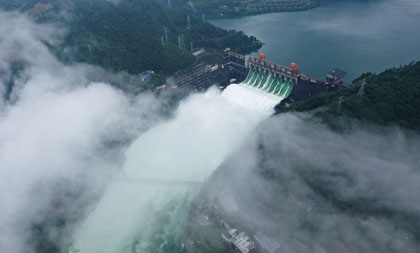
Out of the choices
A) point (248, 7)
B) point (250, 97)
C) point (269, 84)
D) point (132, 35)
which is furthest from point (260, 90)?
point (248, 7)

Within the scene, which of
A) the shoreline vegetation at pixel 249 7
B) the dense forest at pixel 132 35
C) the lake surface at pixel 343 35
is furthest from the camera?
the shoreline vegetation at pixel 249 7

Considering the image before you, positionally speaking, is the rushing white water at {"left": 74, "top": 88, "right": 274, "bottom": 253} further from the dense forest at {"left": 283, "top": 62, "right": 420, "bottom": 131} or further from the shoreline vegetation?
the shoreline vegetation

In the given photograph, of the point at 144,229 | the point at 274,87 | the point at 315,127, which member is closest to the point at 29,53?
the point at 144,229

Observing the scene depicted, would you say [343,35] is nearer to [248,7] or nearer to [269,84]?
[269,84]

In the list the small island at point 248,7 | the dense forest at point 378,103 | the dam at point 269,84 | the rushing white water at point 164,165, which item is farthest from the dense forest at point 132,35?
the dense forest at point 378,103

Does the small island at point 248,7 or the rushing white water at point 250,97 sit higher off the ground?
the small island at point 248,7

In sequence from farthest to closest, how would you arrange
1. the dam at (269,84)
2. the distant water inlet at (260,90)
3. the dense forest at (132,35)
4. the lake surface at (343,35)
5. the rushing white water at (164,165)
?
1. the lake surface at (343,35)
2. the dense forest at (132,35)
3. the distant water inlet at (260,90)
4. the dam at (269,84)
5. the rushing white water at (164,165)

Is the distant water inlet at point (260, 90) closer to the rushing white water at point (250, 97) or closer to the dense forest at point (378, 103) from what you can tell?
the rushing white water at point (250, 97)
